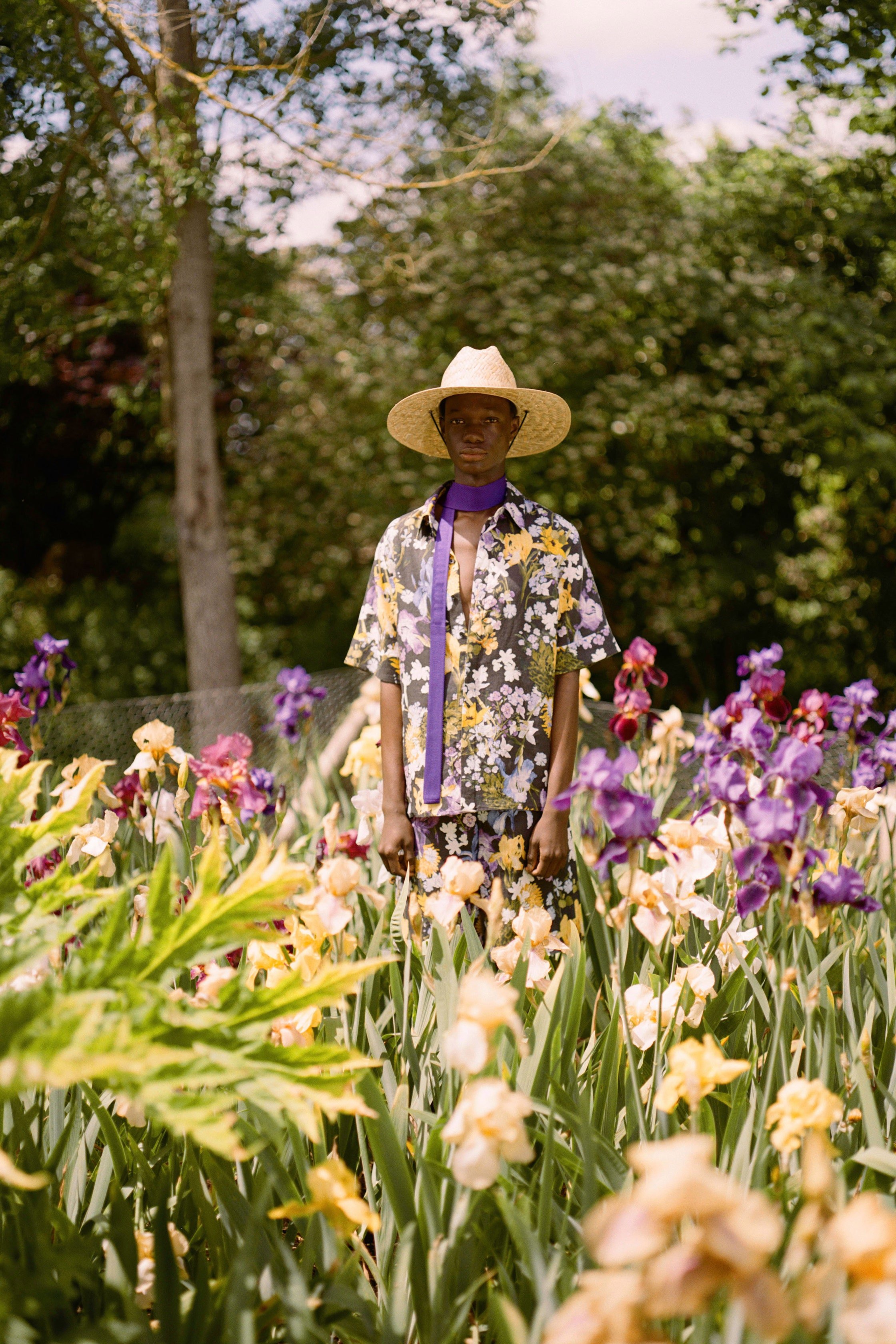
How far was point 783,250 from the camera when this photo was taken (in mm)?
6941

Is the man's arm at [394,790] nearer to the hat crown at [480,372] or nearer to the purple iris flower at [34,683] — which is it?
the hat crown at [480,372]

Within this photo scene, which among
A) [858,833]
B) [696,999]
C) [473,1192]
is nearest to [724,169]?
[858,833]

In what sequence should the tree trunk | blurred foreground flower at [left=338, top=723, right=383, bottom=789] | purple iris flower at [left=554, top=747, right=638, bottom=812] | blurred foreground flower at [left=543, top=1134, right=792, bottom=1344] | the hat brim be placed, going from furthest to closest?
the tree trunk
blurred foreground flower at [left=338, top=723, right=383, bottom=789]
the hat brim
purple iris flower at [left=554, top=747, right=638, bottom=812]
blurred foreground flower at [left=543, top=1134, right=792, bottom=1344]

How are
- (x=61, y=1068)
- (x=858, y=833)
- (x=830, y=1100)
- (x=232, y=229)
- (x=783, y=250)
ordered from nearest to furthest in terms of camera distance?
(x=61, y=1068) → (x=830, y=1100) → (x=858, y=833) → (x=232, y=229) → (x=783, y=250)

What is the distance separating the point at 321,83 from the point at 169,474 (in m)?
4.31

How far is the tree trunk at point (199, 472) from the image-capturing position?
4996mm

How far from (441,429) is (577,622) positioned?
0.55 metres

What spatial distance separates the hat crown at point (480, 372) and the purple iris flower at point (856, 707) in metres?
1.32

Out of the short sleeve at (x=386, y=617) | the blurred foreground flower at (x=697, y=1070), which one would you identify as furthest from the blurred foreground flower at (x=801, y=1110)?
the short sleeve at (x=386, y=617)

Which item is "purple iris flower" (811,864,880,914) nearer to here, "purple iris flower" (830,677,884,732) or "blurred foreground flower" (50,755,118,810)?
"blurred foreground flower" (50,755,118,810)

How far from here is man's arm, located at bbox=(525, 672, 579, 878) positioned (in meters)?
2.08

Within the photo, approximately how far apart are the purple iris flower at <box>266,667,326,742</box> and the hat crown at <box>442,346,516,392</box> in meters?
1.28

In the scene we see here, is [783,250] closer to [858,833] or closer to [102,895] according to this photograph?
[858,833]

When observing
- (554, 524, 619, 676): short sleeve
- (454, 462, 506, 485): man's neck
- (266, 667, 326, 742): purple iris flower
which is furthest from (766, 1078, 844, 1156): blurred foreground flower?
(266, 667, 326, 742): purple iris flower
